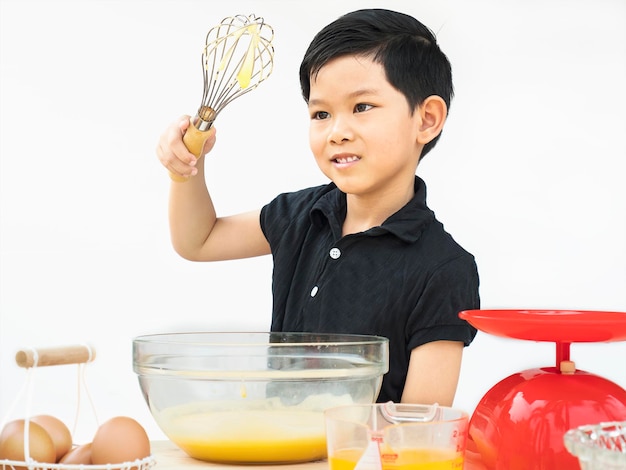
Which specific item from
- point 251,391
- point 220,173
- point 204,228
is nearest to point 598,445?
point 251,391

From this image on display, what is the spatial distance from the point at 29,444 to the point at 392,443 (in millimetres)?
246

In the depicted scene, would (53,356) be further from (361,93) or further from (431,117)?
(431,117)

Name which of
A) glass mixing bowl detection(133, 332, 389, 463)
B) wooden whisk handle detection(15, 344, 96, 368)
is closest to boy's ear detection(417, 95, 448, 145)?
glass mixing bowl detection(133, 332, 389, 463)

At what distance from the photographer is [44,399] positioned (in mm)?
2395

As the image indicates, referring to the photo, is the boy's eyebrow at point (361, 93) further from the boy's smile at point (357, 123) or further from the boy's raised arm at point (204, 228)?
the boy's raised arm at point (204, 228)

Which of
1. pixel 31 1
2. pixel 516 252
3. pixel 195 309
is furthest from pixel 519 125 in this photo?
pixel 31 1

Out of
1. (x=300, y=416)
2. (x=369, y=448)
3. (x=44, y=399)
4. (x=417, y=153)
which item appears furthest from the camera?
(x=44, y=399)

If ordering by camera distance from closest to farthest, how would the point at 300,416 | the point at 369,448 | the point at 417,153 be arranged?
the point at 369,448 < the point at 300,416 < the point at 417,153

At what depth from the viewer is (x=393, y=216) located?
3.35 ft

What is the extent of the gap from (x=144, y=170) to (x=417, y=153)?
155cm

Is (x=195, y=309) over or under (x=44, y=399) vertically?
over

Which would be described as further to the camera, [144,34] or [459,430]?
[144,34]

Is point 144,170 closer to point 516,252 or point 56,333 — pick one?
point 56,333

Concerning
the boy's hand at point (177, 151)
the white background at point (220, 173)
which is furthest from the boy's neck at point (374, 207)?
the white background at point (220, 173)
